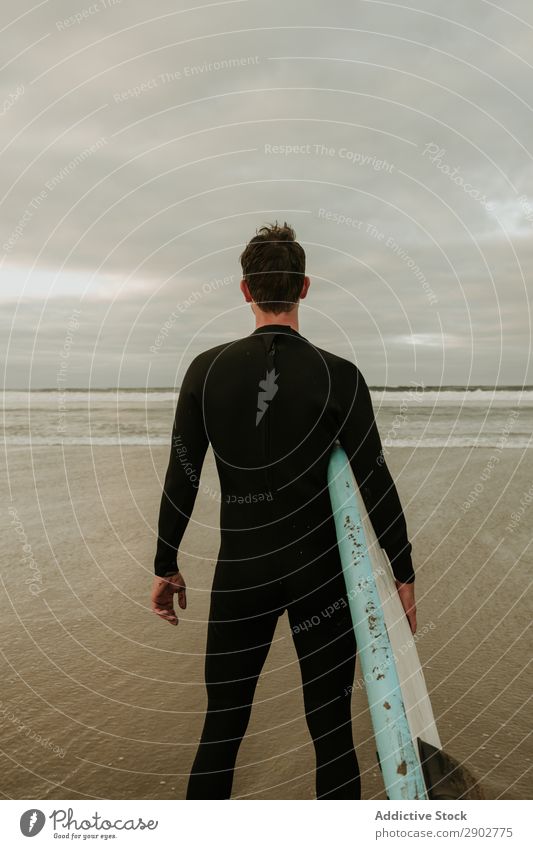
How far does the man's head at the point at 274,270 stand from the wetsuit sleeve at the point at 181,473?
15.7 inches

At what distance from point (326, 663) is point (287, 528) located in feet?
1.73

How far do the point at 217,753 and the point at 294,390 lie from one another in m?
1.40

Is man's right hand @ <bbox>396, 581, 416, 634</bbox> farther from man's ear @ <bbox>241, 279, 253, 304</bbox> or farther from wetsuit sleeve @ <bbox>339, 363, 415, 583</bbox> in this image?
man's ear @ <bbox>241, 279, 253, 304</bbox>

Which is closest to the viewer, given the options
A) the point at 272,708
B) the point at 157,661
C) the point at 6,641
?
the point at 272,708

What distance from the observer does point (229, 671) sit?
2.79 meters

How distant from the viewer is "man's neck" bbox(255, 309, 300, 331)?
9.14 feet

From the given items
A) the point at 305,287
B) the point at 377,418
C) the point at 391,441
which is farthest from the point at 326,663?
the point at 377,418

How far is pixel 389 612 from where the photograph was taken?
282cm

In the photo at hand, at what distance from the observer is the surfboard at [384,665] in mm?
2619

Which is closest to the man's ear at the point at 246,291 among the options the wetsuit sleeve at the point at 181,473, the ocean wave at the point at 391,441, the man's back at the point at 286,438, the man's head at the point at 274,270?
the man's head at the point at 274,270

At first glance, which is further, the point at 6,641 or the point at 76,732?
the point at 6,641
